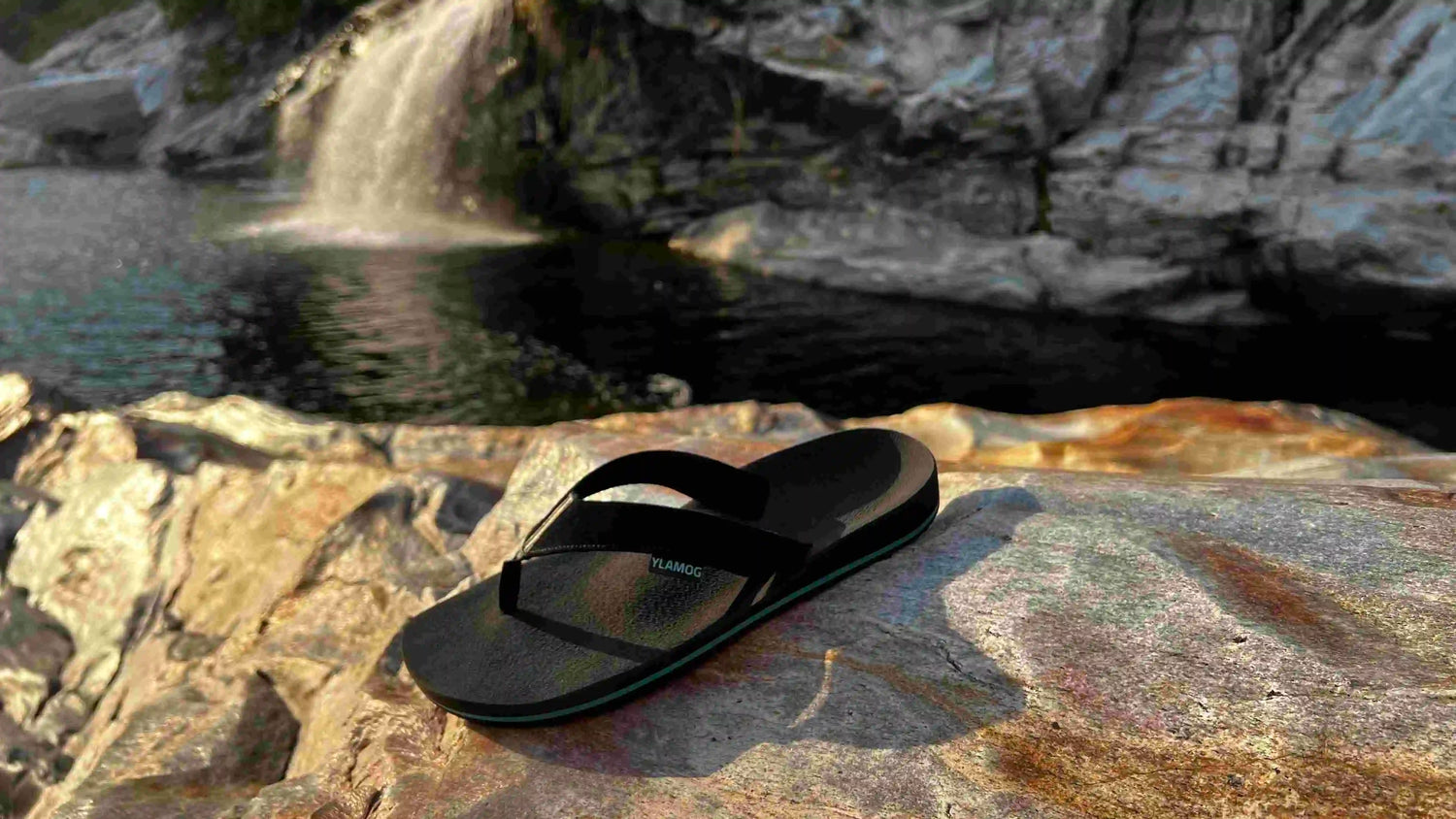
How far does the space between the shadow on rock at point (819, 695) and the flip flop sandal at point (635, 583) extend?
43mm

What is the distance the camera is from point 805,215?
11875mm

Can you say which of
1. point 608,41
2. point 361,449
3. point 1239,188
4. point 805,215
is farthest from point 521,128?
point 361,449

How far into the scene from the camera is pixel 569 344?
8.17 meters

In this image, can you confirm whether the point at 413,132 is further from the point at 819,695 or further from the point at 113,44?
the point at 113,44

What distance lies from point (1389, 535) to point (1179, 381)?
6284mm

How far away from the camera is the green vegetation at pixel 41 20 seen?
3033 centimetres

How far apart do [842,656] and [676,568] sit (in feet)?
1.29

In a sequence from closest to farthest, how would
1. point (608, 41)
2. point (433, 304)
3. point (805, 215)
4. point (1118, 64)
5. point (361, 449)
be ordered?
point (361, 449)
point (433, 304)
point (1118, 64)
point (805, 215)
point (608, 41)

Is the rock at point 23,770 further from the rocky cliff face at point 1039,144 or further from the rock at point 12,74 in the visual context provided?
the rock at point 12,74

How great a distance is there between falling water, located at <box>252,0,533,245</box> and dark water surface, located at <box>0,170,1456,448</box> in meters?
3.03

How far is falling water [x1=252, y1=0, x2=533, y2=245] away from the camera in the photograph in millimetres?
13617

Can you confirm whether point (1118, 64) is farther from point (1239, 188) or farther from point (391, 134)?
point (391, 134)

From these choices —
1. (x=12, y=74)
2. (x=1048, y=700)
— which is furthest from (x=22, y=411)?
(x=12, y=74)

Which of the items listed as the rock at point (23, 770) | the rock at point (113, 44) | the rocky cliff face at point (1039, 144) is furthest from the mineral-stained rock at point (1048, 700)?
the rock at point (113, 44)
